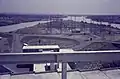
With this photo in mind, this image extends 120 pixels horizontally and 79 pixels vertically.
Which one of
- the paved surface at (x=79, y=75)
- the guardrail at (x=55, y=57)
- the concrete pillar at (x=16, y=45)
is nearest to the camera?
the guardrail at (x=55, y=57)

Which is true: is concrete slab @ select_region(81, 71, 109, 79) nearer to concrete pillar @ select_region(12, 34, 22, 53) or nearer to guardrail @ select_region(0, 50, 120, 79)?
concrete pillar @ select_region(12, 34, 22, 53)

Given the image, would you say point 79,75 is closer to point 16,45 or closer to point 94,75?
point 94,75

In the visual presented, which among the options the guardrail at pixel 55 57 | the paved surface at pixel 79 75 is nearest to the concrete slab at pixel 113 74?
the paved surface at pixel 79 75

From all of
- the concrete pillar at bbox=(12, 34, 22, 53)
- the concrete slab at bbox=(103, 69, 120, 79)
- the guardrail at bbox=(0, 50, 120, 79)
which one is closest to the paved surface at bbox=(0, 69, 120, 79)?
the concrete slab at bbox=(103, 69, 120, 79)

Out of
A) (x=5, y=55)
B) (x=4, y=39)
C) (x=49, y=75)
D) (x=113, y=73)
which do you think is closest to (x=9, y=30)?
(x=4, y=39)

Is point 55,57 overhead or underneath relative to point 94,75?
overhead

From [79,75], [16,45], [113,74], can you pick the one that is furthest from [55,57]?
[16,45]

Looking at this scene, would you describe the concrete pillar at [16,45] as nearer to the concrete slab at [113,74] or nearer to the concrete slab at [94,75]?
the concrete slab at [94,75]

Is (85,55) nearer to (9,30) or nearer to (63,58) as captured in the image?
(63,58)
